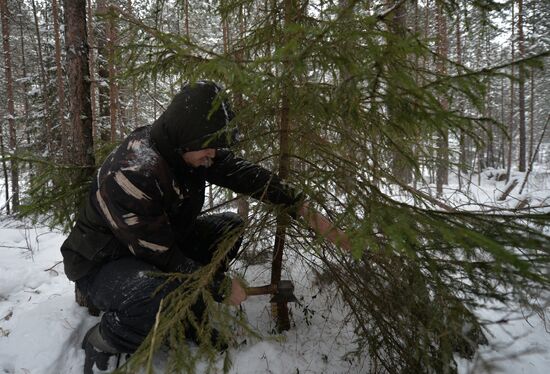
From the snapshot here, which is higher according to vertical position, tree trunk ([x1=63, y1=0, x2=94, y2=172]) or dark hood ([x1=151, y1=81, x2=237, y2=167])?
tree trunk ([x1=63, y1=0, x2=94, y2=172])

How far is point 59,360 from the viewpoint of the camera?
2.56 metres

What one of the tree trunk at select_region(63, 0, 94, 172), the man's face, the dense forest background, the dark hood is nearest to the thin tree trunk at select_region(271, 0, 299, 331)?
the dense forest background

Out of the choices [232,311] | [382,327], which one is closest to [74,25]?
[232,311]

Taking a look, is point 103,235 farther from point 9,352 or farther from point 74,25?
point 74,25

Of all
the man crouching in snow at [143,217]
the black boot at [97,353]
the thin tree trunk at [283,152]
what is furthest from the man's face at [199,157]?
the black boot at [97,353]

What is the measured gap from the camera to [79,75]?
3252 millimetres

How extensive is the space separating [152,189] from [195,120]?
0.59m

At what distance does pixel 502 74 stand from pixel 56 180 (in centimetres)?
345

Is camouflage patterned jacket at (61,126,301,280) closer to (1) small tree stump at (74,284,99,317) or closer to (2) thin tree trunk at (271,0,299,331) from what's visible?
(2) thin tree trunk at (271,0,299,331)

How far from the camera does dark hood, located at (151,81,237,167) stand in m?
2.11

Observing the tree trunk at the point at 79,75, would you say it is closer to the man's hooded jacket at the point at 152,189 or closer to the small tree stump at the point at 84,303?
the man's hooded jacket at the point at 152,189

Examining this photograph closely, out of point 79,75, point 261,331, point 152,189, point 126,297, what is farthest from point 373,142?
point 79,75

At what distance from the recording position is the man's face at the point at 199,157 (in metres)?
2.26

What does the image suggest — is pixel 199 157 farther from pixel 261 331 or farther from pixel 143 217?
pixel 261 331
